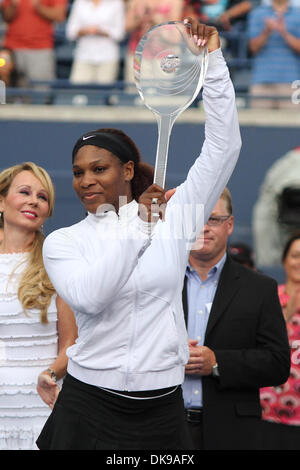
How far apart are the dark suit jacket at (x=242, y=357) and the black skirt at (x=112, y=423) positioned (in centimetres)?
88

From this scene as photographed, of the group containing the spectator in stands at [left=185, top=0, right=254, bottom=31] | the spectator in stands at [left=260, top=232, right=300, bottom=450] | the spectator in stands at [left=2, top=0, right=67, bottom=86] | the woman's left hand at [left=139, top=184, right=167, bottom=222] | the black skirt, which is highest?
the spectator in stands at [left=185, top=0, right=254, bottom=31]

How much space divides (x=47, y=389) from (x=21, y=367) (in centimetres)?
Answer: 20

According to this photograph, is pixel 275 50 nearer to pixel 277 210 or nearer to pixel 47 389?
pixel 277 210

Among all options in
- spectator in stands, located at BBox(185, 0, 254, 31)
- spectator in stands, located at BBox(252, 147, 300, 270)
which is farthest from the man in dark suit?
spectator in stands, located at BBox(185, 0, 254, 31)

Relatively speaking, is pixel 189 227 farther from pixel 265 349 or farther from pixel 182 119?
pixel 182 119

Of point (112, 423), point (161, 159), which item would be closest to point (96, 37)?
point (161, 159)

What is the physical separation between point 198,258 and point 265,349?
0.48m

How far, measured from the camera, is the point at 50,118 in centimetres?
728

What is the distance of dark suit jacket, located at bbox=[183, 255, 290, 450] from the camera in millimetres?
3320

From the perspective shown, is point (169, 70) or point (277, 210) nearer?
point (169, 70)

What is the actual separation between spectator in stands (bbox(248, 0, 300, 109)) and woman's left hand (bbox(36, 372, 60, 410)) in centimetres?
432

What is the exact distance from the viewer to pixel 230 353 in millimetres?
3361

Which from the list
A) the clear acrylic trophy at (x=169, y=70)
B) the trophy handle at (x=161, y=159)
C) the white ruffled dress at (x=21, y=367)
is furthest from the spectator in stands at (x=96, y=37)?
the trophy handle at (x=161, y=159)

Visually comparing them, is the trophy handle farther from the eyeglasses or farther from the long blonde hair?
the eyeglasses
